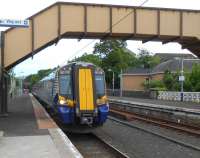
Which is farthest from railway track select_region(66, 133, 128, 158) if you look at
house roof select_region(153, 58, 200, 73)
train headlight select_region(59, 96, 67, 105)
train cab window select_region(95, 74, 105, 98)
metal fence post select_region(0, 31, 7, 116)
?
house roof select_region(153, 58, 200, 73)

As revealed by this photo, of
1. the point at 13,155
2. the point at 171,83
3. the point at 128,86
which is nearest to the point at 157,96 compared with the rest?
the point at 171,83

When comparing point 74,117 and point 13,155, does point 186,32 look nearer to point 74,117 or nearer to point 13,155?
point 74,117

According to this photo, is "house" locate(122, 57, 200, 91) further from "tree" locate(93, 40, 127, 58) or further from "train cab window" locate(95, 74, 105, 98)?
"train cab window" locate(95, 74, 105, 98)

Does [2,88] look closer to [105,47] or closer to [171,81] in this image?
[171,81]

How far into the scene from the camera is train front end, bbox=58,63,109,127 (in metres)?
18.8

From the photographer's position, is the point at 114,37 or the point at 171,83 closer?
the point at 114,37

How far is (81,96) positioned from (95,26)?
925cm

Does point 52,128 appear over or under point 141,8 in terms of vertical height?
under

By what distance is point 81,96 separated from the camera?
1908 centimetres

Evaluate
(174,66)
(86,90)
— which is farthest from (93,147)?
(174,66)

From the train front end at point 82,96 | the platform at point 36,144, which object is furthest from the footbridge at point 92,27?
the platform at point 36,144

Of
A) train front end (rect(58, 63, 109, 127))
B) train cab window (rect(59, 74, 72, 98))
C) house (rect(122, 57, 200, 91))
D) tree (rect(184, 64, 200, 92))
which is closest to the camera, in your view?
train front end (rect(58, 63, 109, 127))

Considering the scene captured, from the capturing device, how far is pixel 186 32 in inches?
1140

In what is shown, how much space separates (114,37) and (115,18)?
162cm
